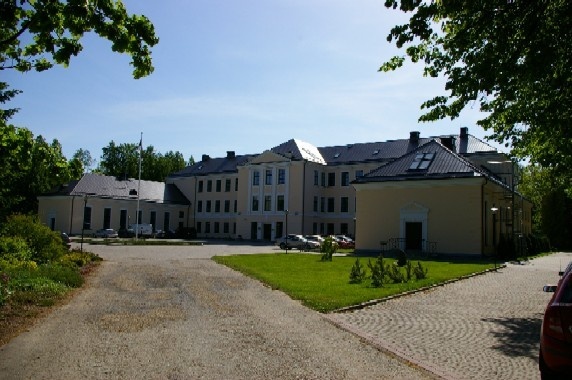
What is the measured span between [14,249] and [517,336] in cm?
1553

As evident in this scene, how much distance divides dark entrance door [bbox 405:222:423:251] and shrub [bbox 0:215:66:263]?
77.1 feet

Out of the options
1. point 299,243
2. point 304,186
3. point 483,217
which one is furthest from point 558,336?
point 304,186

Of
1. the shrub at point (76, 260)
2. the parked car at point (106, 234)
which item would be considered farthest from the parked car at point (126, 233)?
the shrub at point (76, 260)

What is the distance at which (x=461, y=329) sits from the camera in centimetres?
957

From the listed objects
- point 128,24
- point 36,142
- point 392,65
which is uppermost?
point 392,65

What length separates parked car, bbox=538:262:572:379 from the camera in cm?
493

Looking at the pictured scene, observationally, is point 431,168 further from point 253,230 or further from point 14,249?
point 253,230

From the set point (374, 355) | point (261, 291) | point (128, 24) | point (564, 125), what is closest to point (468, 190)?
point (564, 125)

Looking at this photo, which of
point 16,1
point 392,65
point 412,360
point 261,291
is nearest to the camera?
point 16,1

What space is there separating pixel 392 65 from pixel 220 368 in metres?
7.83

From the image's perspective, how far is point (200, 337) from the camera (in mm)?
8258

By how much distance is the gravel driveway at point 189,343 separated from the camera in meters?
6.41

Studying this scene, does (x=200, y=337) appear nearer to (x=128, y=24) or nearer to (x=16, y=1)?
(x=128, y=24)

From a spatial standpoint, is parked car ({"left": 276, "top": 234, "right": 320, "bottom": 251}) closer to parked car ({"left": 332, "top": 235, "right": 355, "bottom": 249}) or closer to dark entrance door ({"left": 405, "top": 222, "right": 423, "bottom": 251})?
parked car ({"left": 332, "top": 235, "right": 355, "bottom": 249})
